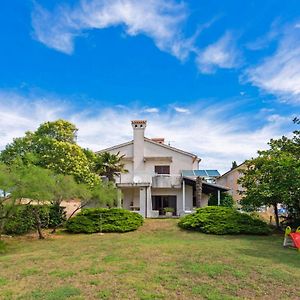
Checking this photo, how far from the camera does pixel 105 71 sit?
1919 centimetres

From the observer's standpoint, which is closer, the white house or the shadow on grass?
the shadow on grass

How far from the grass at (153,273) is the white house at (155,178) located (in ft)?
47.2

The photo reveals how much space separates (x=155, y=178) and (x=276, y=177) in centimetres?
1312

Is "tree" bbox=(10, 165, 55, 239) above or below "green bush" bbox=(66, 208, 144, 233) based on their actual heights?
above

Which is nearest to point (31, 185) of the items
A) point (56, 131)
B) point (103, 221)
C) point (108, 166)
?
point (103, 221)

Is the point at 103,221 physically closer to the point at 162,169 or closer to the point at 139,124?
the point at 162,169

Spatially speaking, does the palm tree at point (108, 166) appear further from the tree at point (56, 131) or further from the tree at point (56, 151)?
the tree at point (56, 131)

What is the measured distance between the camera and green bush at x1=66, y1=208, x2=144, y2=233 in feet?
72.3

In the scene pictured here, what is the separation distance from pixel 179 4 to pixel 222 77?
286 inches

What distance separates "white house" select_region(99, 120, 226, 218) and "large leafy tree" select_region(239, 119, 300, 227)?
7299 millimetres

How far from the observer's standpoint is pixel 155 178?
30266mm

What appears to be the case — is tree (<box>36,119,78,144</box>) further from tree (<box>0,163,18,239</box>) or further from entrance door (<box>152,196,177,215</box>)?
tree (<box>0,163,18,239</box>)

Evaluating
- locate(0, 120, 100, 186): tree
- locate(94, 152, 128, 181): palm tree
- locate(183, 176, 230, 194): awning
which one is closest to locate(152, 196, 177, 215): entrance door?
locate(183, 176, 230, 194): awning

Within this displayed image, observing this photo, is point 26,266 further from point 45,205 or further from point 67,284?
point 45,205
